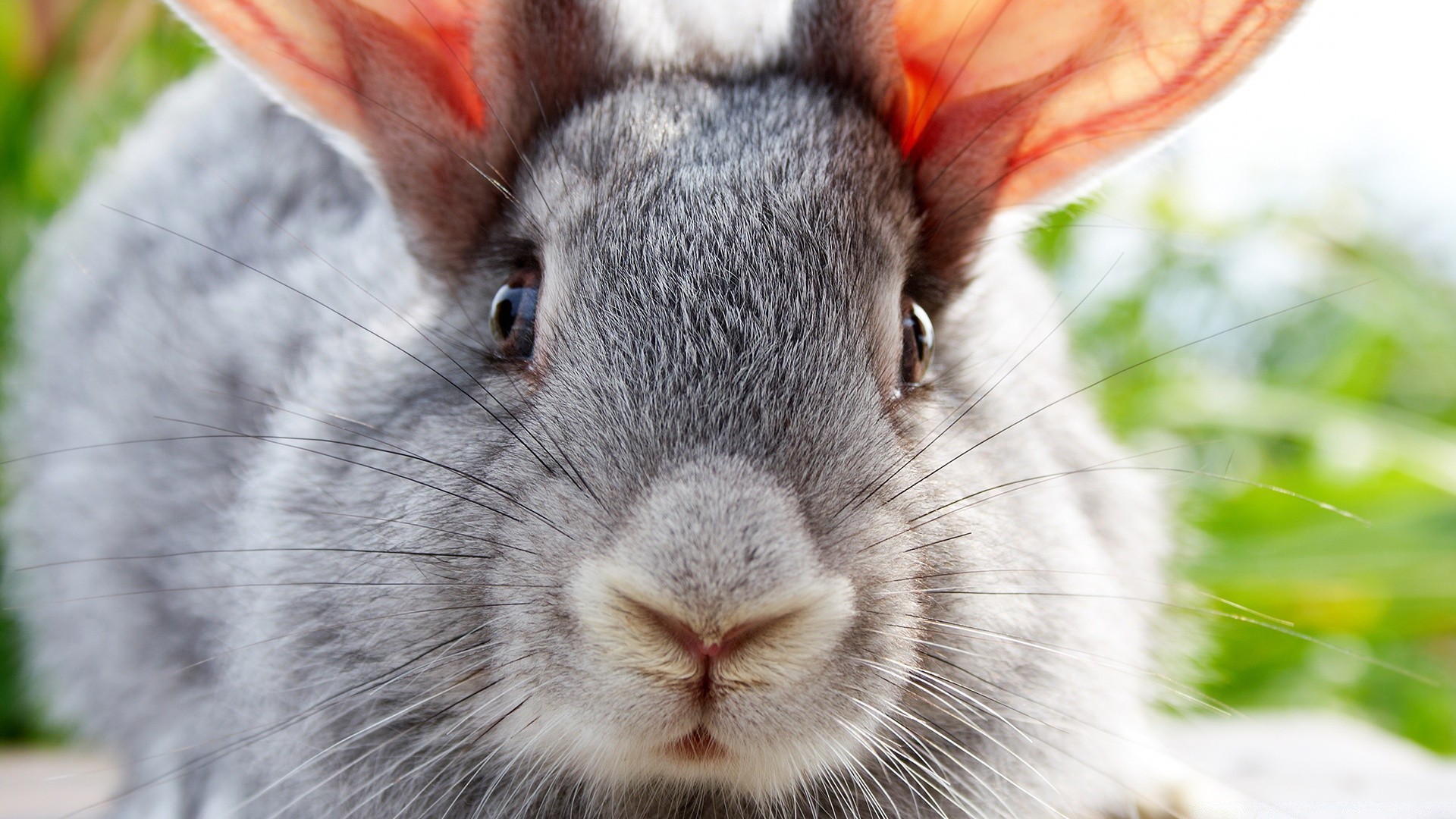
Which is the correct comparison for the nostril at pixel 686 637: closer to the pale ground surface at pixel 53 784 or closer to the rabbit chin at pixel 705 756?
the rabbit chin at pixel 705 756

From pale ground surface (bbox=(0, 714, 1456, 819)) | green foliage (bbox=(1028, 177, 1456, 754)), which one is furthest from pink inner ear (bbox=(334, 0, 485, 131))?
green foliage (bbox=(1028, 177, 1456, 754))

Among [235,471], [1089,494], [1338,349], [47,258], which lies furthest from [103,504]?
[1338,349]

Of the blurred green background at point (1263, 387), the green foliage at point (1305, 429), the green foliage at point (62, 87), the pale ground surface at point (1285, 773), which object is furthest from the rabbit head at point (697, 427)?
the green foliage at point (62, 87)

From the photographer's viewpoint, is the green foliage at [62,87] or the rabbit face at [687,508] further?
the green foliage at [62,87]

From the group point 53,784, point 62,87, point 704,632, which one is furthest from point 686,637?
point 62,87

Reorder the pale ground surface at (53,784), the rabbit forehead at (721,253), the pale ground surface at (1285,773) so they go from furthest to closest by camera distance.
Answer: the pale ground surface at (53,784) < the pale ground surface at (1285,773) < the rabbit forehead at (721,253)

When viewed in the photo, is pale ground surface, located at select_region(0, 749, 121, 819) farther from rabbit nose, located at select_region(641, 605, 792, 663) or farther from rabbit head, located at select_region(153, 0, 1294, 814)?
rabbit nose, located at select_region(641, 605, 792, 663)
